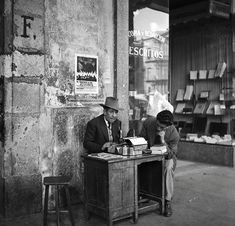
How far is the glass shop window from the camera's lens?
6.97 metres

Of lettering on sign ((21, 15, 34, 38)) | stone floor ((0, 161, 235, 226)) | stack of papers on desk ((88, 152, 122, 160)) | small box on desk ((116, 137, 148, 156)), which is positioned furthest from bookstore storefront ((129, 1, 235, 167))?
lettering on sign ((21, 15, 34, 38))

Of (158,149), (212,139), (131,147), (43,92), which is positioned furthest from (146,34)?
(212,139)

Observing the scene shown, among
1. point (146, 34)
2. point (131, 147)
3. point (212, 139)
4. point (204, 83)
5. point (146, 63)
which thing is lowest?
point (212, 139)

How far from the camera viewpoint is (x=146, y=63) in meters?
7.40

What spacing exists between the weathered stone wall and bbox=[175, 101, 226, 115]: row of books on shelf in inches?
200

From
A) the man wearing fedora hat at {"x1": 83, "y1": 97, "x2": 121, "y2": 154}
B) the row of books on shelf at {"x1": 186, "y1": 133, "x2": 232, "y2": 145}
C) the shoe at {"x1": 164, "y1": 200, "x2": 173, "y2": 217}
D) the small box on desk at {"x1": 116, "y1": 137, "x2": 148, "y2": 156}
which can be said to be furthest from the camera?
the row of books on shelf at {"x1": 186, "y1": 133, "x2": 232, "y2": 145}

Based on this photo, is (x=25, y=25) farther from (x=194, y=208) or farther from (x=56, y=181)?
(x=194, y=208)

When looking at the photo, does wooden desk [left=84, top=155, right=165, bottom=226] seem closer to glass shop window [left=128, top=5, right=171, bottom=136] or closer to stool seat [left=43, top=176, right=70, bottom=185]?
stool seat [left=43, top=176, right=70, bottom=185]

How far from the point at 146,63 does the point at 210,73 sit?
12.3ft

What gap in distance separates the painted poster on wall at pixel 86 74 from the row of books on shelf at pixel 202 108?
528 centimetres

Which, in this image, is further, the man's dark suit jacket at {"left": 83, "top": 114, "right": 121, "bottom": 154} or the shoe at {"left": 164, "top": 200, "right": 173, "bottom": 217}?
the man's dark suit jacket at {"left": 83, "top": 114, "right": 121, "bottom": 154}

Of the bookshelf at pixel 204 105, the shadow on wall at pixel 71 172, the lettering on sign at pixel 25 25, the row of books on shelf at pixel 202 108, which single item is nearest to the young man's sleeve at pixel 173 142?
the shadow on wall at pixel 71 172

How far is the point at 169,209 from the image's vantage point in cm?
515

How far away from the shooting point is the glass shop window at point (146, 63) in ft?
22.9
